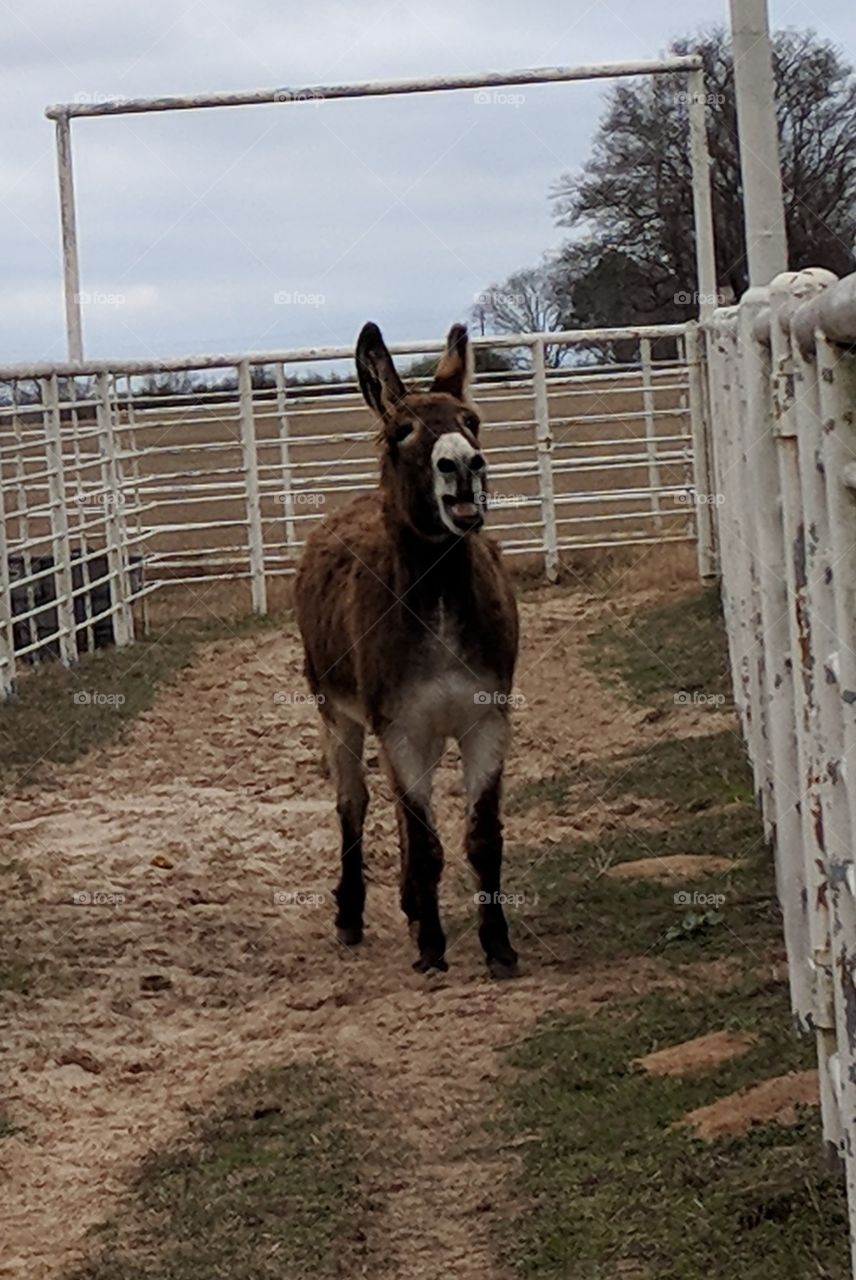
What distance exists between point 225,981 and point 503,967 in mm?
1023

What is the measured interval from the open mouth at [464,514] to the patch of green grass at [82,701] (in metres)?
4.34

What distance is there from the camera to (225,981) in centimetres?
750

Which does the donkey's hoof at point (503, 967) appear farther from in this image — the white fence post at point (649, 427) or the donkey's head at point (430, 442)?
the white fence post at point (649, 427)

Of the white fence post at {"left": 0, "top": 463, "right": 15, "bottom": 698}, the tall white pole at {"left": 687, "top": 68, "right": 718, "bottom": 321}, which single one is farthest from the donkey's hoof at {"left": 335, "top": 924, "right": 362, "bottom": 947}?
the tall white pole at {"left": 687, "top": 68, "right": 718, "bottom": 321}

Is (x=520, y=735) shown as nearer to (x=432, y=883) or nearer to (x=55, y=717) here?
(x=55, y=717)

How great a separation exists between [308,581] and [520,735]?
10.6ft

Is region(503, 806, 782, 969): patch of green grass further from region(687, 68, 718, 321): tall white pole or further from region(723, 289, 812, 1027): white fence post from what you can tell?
region(687, 68, 718, 321): tall white pole

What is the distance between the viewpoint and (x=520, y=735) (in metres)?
11.6

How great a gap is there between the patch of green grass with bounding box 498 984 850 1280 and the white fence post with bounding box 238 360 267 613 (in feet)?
34.2

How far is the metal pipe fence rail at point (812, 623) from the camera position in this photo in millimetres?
3592

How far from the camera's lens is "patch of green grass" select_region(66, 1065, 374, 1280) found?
480 centimetres

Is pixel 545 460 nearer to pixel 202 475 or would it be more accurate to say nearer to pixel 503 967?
pixel 202 475

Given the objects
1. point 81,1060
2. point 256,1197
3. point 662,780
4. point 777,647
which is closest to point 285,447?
point 662,780

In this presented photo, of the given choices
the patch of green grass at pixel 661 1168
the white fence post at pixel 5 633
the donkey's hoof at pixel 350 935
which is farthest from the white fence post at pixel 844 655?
the white fence post at pixel 5 633
